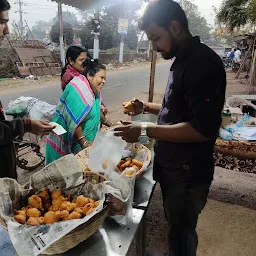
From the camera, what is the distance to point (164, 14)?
4.39 feet

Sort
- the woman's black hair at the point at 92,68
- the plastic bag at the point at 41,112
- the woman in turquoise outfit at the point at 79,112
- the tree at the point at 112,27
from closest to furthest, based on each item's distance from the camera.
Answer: the woman in turquoise outfit at the point at 79,112 < the woman's black hair at the point at 92,68 < the plastic bag at the point at 41,112 < the tree at the point at 112,27

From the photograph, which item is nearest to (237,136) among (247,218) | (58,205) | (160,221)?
(247,218)

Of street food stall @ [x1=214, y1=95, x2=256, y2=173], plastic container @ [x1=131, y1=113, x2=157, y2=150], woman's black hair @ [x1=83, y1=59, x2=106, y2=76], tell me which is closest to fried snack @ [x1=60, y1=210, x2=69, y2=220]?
plastic container @ [x1=131, y1=113, x2=157, y2=150]

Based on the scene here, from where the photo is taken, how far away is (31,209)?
113 centimetres

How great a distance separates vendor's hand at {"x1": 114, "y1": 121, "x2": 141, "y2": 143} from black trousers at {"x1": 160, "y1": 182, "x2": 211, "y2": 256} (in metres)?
0.37

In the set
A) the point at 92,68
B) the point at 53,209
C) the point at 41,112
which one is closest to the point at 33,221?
the point at 53,209

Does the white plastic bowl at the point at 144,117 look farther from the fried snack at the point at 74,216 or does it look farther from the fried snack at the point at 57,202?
the fried snack at the point at 74,216

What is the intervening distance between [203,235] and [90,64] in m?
2.02

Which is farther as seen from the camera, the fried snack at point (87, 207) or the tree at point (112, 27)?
the tree at point (112, 27)

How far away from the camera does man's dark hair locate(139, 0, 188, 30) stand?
1340mm

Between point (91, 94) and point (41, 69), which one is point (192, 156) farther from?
point (41, 69)

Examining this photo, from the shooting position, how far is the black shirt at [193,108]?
1.26 metres

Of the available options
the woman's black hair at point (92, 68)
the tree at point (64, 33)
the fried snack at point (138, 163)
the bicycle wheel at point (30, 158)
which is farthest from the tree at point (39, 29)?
the fried snack at point (138, 163)

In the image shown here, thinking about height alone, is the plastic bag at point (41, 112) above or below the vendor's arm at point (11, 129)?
below
